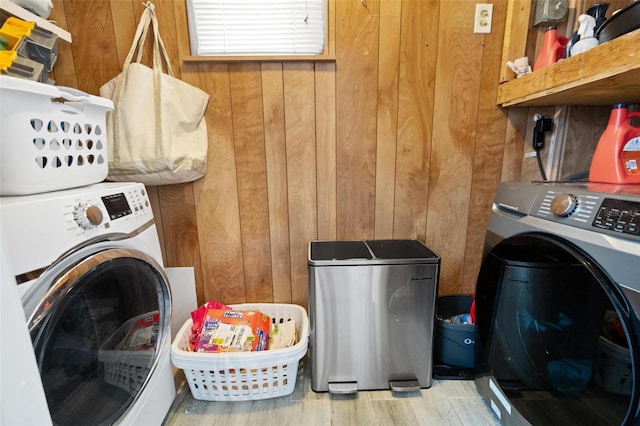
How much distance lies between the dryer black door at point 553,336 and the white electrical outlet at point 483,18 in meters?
0.94

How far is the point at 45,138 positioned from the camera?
2.46 ft

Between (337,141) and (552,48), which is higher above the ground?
(552,48)

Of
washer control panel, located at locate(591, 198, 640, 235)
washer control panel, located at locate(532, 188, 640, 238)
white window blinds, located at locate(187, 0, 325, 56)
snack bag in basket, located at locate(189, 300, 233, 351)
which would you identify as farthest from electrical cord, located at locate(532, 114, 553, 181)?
snack bag in basket, located at locate(189, 300, 233, 351)

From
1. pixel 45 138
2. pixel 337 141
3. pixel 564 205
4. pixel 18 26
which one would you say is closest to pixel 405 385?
pixel 564 205

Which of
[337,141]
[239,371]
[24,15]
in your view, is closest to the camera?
[24,15]

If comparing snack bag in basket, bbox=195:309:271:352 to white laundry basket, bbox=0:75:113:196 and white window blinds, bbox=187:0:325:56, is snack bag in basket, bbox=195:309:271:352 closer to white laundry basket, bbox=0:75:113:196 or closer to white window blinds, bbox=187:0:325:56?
white laundry basket, bbox=0:75:113:196

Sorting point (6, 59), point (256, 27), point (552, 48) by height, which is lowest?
point (6, 59)

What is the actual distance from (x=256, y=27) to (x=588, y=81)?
120 centimetres

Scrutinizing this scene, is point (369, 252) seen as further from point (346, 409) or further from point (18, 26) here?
point (18, 26)

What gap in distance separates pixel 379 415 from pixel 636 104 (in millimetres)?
1622

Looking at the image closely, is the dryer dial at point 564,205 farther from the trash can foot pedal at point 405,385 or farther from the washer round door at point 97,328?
the washer round door at point 97,328

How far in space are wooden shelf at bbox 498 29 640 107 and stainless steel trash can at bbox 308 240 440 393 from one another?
28.3 inches

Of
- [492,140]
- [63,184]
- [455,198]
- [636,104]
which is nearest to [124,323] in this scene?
[63,184]

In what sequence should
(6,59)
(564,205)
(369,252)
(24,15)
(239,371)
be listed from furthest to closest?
(369,252), (239,371), (24,15), (6,59), (564,205)
